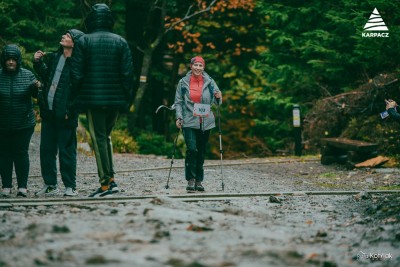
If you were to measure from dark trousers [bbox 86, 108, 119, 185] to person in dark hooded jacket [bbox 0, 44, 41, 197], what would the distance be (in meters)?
1.14

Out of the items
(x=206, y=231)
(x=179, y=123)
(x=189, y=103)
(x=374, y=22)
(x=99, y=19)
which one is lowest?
(x=206, y=231)

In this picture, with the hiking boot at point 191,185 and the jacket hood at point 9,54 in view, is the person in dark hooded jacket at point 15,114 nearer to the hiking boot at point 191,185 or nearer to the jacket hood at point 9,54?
the jacket hood at point 9,54

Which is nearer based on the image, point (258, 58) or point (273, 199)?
point (273, 199)

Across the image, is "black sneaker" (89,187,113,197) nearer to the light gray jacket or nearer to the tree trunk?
the light gray jacket

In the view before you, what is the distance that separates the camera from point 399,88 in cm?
1853

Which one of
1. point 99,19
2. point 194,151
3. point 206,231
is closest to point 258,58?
point 194,151

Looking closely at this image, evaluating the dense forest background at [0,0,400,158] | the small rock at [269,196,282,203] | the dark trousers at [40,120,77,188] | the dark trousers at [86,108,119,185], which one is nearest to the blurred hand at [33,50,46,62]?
the dark trousers at [40,120,77,188]

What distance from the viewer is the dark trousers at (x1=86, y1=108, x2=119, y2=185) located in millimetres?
9883

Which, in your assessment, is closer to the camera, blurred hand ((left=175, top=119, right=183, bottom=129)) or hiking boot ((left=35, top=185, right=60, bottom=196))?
hiking boot ((left=35, top=185, right=60, bottom=196))

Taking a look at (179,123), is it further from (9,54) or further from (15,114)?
(9,54)

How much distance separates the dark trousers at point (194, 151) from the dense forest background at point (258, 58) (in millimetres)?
7761

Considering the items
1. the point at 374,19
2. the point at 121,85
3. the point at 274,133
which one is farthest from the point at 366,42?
the point at 121,85

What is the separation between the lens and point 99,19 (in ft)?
32.4

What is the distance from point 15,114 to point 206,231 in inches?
184
